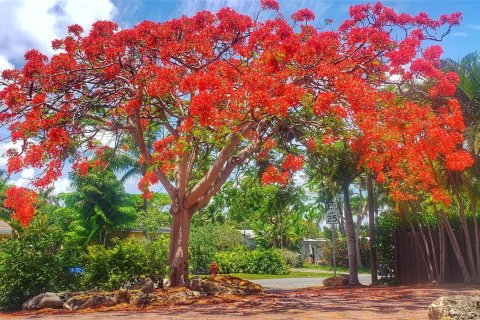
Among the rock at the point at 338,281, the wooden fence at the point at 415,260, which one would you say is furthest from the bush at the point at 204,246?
the wooden fence at the point at 415,260

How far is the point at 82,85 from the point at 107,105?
0.80 meters

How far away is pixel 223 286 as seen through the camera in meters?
13.7

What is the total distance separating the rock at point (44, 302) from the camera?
474 inches

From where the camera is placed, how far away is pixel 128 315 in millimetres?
10180

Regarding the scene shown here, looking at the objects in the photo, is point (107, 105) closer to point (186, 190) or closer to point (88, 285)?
point (186, 190)

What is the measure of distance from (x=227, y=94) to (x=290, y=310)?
473 cm

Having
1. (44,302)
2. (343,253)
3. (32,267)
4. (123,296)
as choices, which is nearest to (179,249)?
(123,296)

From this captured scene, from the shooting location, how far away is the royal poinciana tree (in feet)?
39.7

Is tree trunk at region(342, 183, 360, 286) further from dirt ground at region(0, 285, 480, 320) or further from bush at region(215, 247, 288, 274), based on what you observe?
bush at region(215, 247, 288, 274)

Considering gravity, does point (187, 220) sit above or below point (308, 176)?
below

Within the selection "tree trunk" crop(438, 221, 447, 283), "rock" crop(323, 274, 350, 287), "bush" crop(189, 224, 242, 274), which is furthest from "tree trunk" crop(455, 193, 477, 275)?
"bush" crop(189, 224, 242, 274)

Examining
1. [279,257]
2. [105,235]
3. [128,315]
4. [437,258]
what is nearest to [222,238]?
[279,257]

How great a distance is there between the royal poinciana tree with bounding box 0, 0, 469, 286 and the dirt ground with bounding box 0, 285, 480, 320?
2.31 meters

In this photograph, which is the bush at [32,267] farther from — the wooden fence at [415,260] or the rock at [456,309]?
the wooden fence at [415,260]
